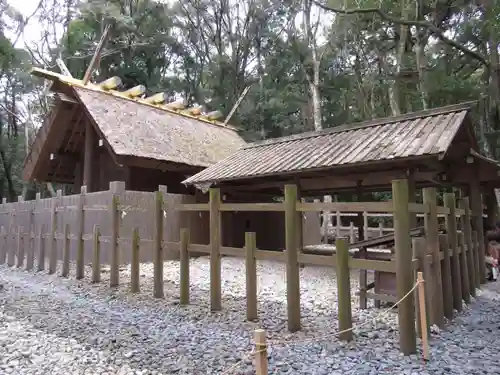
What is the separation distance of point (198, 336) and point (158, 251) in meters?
2.06

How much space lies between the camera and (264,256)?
16.1ft

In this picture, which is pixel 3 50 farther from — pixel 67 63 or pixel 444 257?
pixel 67 63

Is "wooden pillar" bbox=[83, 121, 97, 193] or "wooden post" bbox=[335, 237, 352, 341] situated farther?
"wooden pillar" bbox=[83, 121, 97, 193]

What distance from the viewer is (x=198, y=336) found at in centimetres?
445

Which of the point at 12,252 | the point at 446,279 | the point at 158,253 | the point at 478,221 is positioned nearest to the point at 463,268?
the point at 446,279

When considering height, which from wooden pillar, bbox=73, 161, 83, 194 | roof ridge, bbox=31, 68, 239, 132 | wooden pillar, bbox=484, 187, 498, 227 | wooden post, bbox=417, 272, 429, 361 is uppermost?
roof ridge, bbox=31, 68, 239, 132

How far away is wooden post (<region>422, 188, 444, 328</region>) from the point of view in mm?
4477

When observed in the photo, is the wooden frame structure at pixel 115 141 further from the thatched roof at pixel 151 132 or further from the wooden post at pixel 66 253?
the wooden post at pixel 66 253

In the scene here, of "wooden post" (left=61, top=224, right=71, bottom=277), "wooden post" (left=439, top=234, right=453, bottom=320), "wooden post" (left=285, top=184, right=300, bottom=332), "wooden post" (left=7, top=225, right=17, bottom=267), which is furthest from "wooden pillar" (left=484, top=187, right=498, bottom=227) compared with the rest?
"wooden post" (left=7, top=225, right=17, bottom=267)

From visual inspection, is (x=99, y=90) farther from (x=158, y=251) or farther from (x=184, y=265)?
(x=184, y=265)

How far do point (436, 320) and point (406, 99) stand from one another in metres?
15.6

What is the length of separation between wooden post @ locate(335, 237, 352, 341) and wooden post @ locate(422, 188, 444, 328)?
1082 millimetres

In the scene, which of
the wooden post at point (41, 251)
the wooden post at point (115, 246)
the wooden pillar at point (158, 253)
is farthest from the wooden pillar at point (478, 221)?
the wooden post at point (41, 251)

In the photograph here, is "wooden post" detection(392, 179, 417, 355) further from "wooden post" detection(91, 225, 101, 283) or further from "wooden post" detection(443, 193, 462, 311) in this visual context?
"wooden post" detection(91, 225, 101, 283)
